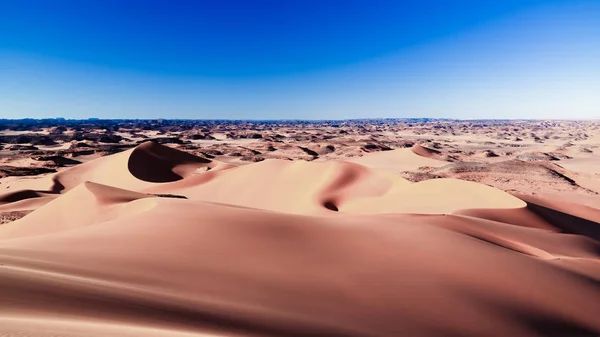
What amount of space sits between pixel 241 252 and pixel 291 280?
1262 millimetres

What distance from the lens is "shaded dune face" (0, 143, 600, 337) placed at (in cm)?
363

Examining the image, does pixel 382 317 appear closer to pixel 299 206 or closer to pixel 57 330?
pixel 57 330

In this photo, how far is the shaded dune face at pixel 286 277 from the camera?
11.9 ft

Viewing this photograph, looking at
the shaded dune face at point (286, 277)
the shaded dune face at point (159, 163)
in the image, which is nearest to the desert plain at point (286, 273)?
the shaded dune face at point (286, 277)

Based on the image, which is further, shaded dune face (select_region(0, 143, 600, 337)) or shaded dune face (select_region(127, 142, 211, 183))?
shaded dune face (select_region(127, 142, 211, 183))

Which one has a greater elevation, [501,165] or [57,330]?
[57,330]

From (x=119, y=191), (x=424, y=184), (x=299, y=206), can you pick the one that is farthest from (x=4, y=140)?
(x=424, y=184)

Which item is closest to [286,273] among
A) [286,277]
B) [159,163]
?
[286,277]

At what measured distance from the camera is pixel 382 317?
4.43 meters

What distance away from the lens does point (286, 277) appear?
5309 mm

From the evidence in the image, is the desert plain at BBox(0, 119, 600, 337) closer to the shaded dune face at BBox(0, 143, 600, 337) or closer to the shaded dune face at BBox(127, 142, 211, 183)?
the shaded dune face at BBox(0, 143, 600, 337)

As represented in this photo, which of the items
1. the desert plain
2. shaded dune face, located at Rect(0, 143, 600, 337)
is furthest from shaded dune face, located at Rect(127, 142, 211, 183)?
shaded dune face, located at Rect(0, 143, 600, 337)

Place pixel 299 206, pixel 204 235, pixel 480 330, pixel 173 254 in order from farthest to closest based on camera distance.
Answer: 1. pixel 299 206
2. pixel 204 235
3. pixel 173 254
4. pixel 480 330

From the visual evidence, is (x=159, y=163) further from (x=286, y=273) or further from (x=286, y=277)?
(x=286, y=277)
